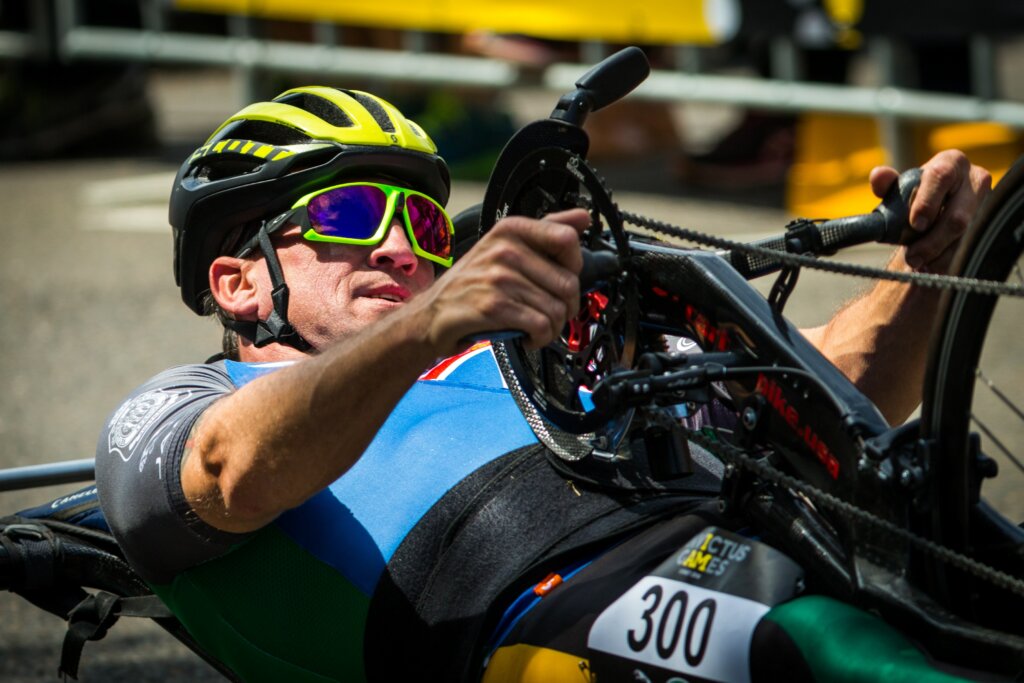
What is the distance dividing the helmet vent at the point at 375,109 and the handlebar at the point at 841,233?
0.94m

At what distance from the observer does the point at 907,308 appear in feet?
9.33

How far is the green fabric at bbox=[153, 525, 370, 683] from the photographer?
8.18 ft

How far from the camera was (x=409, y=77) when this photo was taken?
9.20 m

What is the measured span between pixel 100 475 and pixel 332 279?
625 mm

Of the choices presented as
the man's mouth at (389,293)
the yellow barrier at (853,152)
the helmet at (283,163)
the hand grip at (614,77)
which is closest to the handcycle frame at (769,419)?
the hand grip at (614,77)

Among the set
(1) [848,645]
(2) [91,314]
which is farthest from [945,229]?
(2) [91,314]

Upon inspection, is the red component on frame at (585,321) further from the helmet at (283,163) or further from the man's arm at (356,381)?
the helmet at (283,163)

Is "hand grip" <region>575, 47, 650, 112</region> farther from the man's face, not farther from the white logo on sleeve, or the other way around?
the white logo on sleeve

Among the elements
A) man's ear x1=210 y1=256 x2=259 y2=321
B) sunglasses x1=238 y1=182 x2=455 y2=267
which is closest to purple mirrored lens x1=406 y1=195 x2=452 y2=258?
sunglasses x1=238 y1=182 x2=455 y2=267

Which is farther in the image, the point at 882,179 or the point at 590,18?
the point at 590,18

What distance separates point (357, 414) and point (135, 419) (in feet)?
1.81

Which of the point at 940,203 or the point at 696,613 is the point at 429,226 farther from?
the point at 696,613

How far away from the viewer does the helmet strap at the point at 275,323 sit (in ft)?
9.53

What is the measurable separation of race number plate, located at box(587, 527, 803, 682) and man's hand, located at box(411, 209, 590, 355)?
42cm
